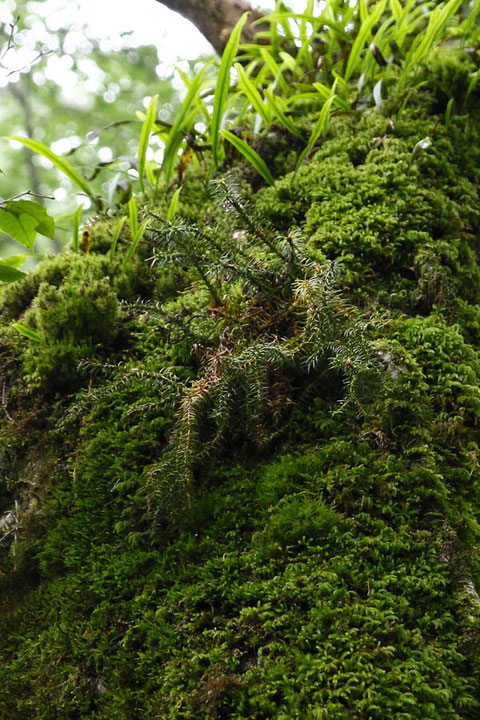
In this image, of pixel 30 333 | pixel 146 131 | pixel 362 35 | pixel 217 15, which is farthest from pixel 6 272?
pixel 217 15

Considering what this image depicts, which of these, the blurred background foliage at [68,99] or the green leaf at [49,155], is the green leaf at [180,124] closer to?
the green leaf at [49,155]

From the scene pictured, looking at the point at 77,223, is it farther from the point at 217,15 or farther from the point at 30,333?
the point at 217,15

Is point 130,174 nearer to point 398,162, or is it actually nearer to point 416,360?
point 398,162

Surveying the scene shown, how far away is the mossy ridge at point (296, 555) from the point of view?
108cm

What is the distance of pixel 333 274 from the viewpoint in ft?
5.06

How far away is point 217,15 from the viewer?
12.0ft

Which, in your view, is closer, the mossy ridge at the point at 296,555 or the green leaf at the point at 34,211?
the mossy ridge at the point at 296,555

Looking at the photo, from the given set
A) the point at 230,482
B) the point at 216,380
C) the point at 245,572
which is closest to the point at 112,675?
the point at 245,572

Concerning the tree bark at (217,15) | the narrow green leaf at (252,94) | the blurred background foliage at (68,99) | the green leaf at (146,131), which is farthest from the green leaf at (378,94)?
the blurred background foliage at (68,99)

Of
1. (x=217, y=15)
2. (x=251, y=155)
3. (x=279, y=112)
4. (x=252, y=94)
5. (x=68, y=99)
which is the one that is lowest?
(x=251, y=155)

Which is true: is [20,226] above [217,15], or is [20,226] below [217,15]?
below

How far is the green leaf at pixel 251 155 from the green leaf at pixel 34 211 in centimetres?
92

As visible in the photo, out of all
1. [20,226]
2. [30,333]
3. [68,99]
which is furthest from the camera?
[68,99]

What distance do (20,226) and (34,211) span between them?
0.07 metres
